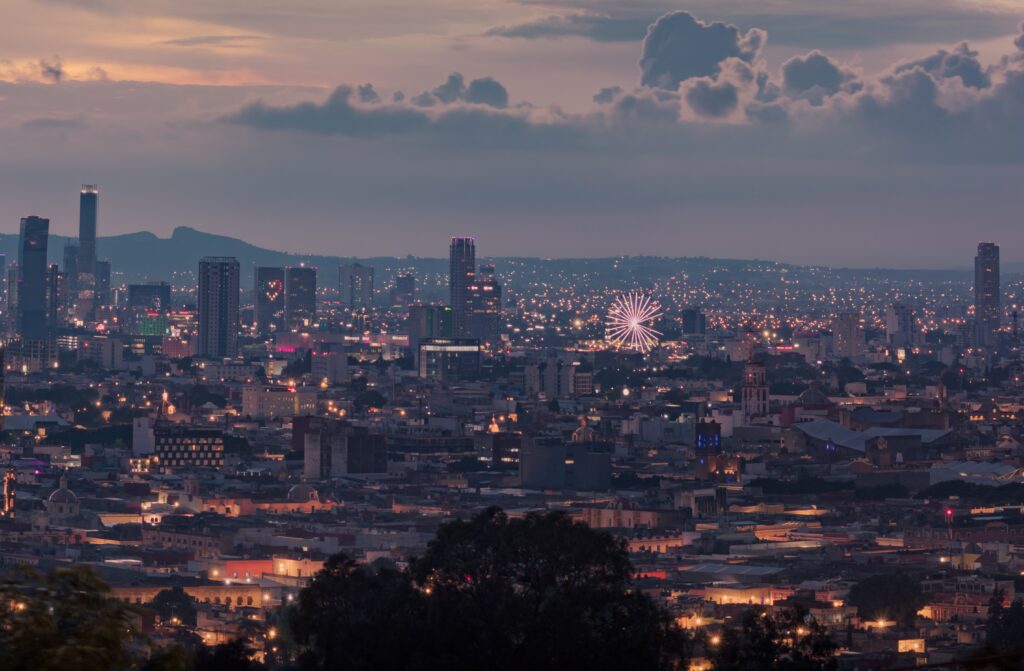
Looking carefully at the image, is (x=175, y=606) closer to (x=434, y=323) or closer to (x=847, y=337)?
(x=847, y=337)

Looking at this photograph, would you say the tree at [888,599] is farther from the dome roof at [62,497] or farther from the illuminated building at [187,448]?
the illuminated building at [187,448]

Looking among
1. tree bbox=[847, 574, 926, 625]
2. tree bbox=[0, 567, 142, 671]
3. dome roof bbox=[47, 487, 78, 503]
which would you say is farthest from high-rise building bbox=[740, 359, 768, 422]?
tree bbox=[0, 567, 142, 671]

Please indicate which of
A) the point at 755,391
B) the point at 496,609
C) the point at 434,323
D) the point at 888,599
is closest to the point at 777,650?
the point at 496,609

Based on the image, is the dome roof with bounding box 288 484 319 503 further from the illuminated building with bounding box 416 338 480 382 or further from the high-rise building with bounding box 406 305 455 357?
the high-rise building with bounding box 406 305 455 357

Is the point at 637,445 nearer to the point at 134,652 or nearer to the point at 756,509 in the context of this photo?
the point at 756,509

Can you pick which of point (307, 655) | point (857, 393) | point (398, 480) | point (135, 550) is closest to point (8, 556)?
point (135, 550)
